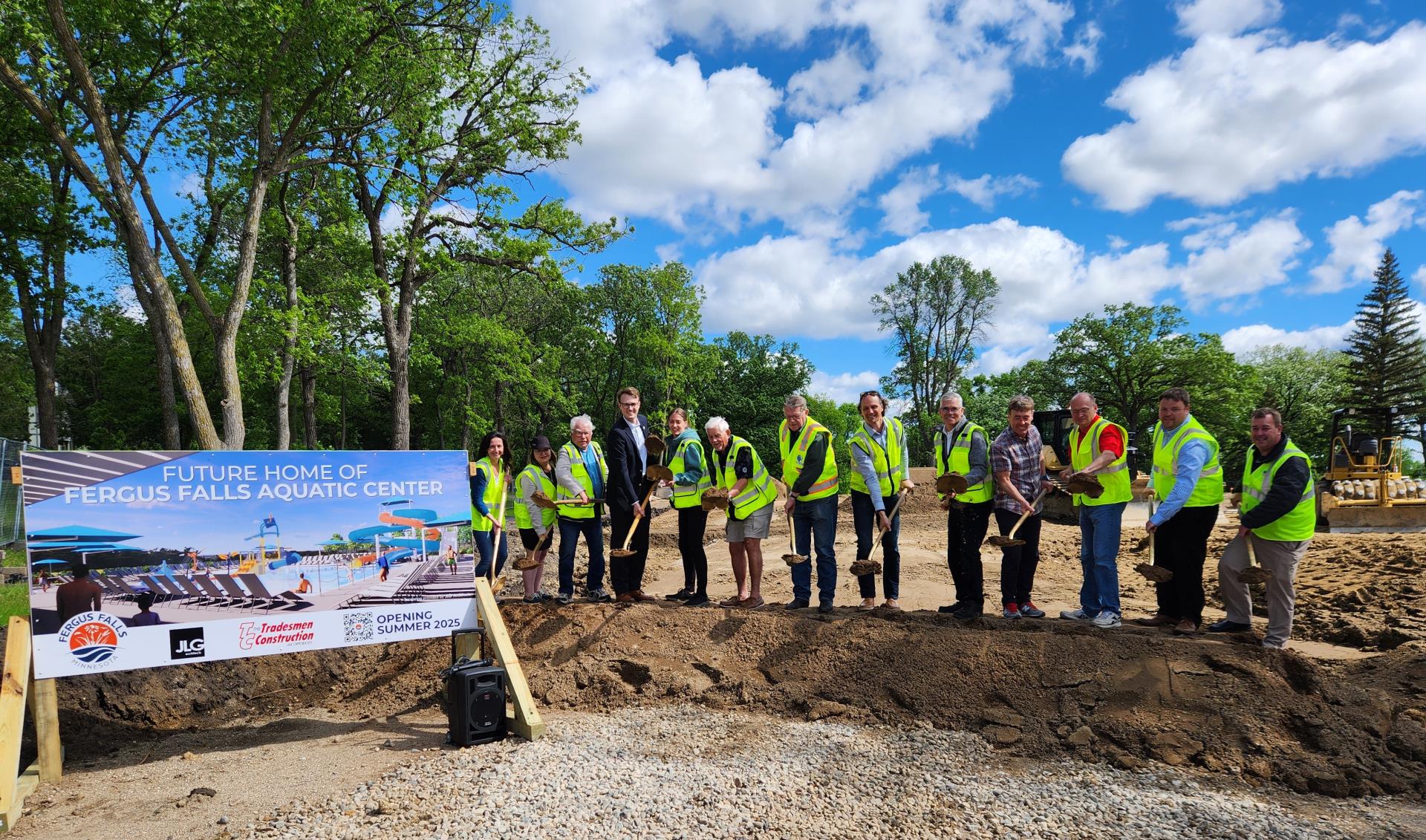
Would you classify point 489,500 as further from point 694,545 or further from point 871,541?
point 871,541

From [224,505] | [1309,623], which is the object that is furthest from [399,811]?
[1309,623]

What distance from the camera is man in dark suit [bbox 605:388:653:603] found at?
261 inches

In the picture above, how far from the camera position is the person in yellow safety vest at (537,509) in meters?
6.77

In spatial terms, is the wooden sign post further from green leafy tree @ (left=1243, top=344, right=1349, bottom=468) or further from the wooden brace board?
green leafy tree @ (left=1243, top=344, right=1349, bottom=468)

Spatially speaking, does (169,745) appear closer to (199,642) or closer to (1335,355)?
(199,642)

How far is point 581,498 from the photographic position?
6637 millimetres

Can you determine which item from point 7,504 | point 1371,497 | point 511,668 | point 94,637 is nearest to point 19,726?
point 94,637

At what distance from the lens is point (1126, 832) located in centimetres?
331

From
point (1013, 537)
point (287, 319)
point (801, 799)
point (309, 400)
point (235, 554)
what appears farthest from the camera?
point (309, 400)

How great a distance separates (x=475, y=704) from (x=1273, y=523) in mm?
5393

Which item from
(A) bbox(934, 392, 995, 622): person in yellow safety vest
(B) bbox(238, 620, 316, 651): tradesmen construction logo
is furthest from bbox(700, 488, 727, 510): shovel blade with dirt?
(B) bbox(238, 620, 316, 651): tradesmen construction logo

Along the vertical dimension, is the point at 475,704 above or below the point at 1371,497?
below

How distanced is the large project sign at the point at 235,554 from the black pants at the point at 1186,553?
510 centimetres

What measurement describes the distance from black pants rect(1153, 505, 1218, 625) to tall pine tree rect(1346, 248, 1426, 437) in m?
46.1
